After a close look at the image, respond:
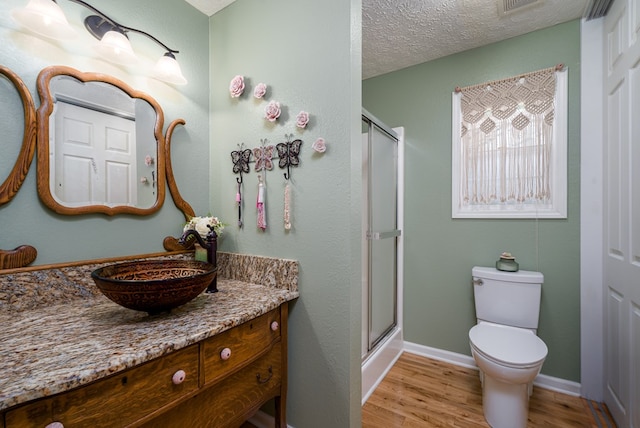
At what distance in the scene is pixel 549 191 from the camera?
6.17 ft

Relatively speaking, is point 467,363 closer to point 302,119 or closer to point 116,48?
point 302,119

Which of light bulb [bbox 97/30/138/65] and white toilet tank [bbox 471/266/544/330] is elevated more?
light bulb [bbox 97/30/138/65]

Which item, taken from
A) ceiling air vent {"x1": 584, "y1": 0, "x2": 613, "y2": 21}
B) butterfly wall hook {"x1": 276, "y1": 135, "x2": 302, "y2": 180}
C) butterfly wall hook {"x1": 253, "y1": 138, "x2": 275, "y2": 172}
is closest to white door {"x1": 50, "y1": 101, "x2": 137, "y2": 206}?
butterfly wall hook {"x1": 253, "y1": 138, "x2": 275, "y2": 172}

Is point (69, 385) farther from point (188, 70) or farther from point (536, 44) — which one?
point (536, 44)

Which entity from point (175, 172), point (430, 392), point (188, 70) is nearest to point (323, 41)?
point (188, 70)

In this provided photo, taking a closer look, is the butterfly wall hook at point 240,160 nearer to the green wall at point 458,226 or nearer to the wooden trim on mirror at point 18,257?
the wooden trim on mirror at point 18,257

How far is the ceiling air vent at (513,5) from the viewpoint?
1.65 metres

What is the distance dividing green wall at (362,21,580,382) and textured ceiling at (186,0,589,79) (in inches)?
3.8

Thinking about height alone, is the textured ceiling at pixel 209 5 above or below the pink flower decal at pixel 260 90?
above

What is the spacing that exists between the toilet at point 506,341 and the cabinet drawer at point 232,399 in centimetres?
116

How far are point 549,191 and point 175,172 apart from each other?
8.01 ft

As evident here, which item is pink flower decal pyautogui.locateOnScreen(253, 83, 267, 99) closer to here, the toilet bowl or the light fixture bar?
the light fixture bar

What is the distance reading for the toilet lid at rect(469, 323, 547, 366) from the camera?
1454mm

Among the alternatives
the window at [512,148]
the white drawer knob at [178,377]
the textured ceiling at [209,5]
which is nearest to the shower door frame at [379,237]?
the window at [512,148]
